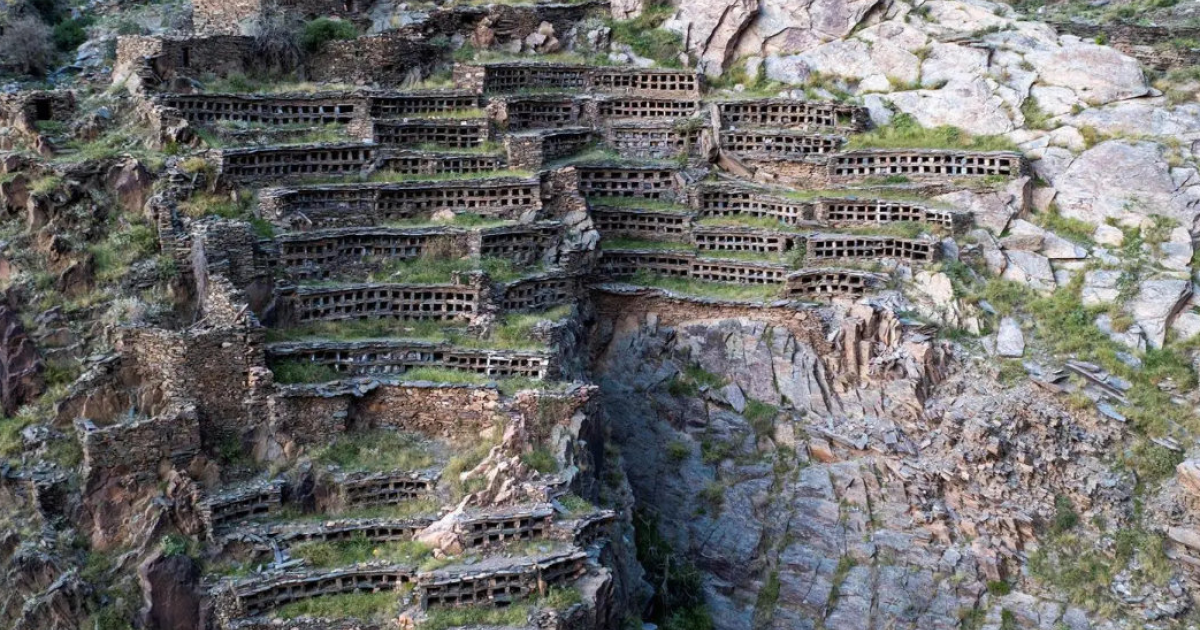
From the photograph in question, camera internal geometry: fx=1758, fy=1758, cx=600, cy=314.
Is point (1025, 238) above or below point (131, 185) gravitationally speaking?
below

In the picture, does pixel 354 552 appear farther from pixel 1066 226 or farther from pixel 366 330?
pixel 1066 226

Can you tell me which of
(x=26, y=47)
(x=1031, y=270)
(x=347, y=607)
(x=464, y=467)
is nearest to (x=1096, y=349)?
(x=1031, y=270)

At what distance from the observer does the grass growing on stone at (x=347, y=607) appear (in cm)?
3544

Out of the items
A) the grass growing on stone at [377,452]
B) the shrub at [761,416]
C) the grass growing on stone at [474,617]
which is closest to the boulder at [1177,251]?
the shrub at [761,416]

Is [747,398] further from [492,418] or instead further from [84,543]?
[84,543]

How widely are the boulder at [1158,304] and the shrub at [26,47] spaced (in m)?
31.5

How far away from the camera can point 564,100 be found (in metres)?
49.8

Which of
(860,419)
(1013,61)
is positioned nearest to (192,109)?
(860,419)

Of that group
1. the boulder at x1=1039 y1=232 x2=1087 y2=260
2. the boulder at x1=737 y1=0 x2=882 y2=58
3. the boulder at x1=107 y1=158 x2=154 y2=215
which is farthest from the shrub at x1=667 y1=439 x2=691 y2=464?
the boulder at x1=107 y1=158 x2=154 y2=215

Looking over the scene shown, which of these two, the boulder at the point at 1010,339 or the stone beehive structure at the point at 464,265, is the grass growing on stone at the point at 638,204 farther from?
the boulder at the point at 1010,339

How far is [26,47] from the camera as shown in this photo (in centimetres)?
5134

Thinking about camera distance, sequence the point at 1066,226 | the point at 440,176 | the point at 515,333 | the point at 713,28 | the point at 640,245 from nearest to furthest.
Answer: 1. the point at 515,333
2. the point at 1066,226
3. the point at 440,176
4. the point at 640,245
5. the point at 713,28

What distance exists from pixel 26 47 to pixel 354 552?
22.6m

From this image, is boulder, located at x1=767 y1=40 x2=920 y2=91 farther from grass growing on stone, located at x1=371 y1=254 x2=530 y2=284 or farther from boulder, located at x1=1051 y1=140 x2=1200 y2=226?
grass growing on stone, located at x1=371 y1=254 x2=530 y2=284
